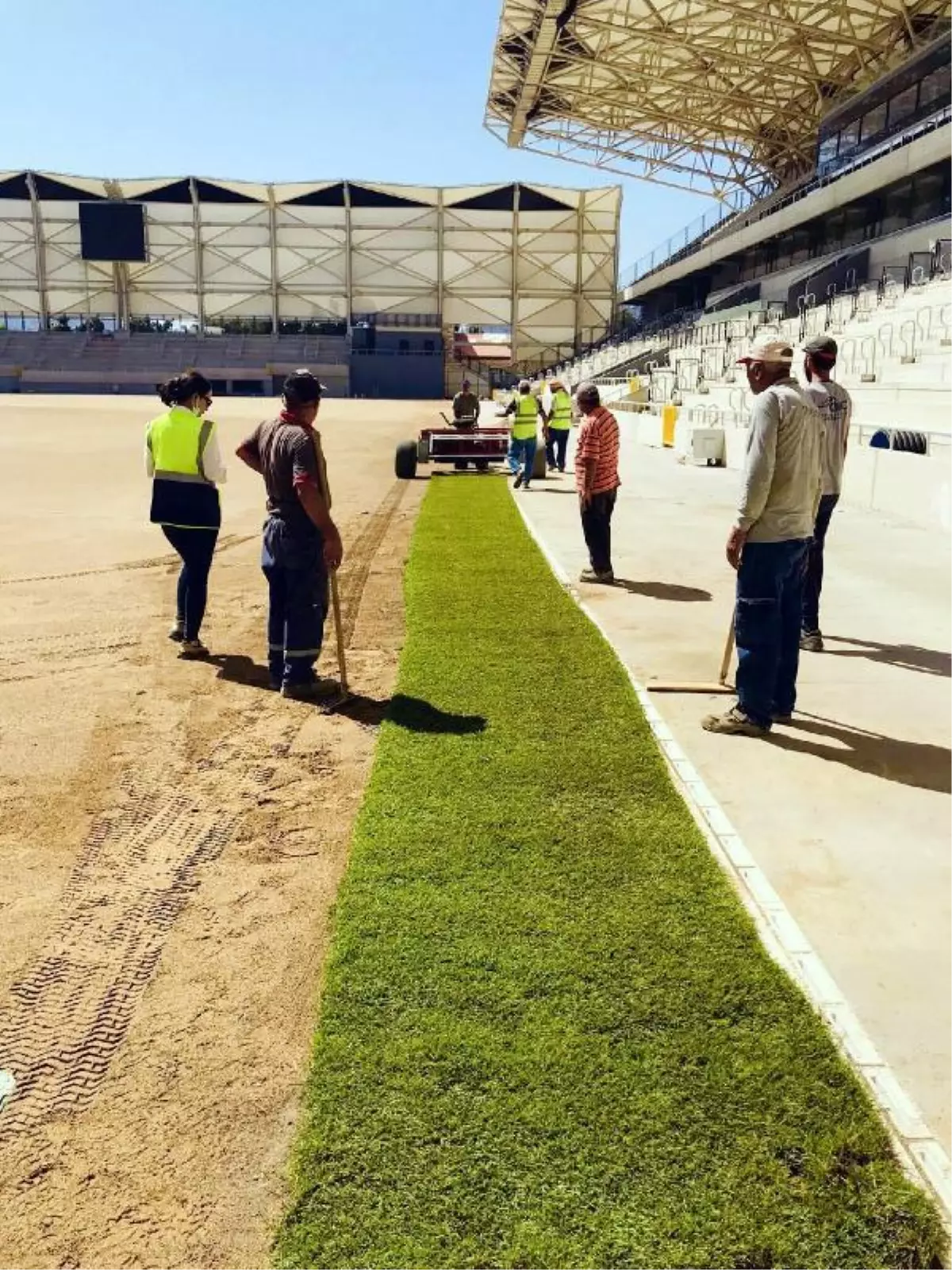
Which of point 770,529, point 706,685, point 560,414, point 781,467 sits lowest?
point 706,685

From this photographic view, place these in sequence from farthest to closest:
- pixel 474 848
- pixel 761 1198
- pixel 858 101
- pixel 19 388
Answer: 1. pixel 19 388
2. pixel 858 101
3. pixel 474 848
4. pixel 761 1198

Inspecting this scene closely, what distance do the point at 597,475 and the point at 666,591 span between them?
1.22m

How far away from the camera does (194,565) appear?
718 cm

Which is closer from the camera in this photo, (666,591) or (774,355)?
(774,355)

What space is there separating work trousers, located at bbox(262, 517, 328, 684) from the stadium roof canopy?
38.2 metres

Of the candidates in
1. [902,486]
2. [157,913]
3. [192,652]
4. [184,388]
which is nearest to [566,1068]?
[157,913]

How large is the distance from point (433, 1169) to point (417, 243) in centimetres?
7680

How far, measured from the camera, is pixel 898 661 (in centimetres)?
683

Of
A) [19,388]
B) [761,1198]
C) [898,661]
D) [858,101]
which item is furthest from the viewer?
[19,388]

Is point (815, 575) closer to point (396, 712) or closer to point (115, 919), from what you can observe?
point (396, 712)

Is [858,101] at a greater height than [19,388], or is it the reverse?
[858,101]

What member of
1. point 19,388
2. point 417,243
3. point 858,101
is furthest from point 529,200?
point 19,388

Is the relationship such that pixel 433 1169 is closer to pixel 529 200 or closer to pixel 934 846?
pixel 934 846

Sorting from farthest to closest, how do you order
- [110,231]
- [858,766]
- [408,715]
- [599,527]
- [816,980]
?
[110,231] < [599,527] < [408,715] < [858,766] < [816,980]
